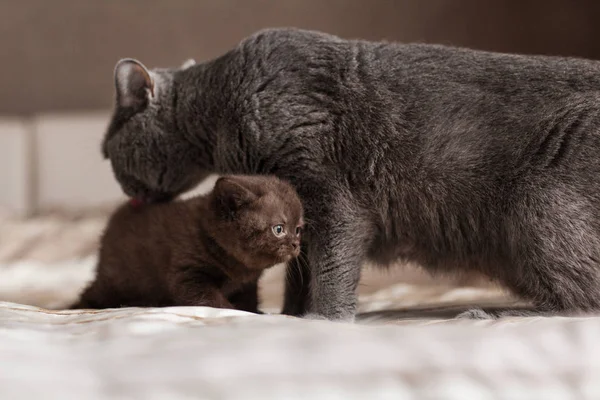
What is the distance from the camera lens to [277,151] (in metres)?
1.58

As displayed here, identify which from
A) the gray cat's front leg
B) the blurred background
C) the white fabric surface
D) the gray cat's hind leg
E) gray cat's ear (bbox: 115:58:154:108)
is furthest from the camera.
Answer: the blurred background

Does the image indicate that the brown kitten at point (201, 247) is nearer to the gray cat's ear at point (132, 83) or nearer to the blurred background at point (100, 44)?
the gray cat's ear at point (132, 83)

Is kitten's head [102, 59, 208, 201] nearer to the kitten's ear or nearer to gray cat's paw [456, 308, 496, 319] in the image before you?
the kitten's ear

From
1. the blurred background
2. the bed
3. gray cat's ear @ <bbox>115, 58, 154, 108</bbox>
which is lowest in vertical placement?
the blurred background

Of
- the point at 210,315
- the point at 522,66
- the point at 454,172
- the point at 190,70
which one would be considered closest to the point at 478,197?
the point at 454,172

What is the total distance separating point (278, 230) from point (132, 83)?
2.19 ft

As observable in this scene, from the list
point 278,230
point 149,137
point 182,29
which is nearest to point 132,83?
point 149,137

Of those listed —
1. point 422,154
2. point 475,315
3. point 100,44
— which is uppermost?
point 422,154

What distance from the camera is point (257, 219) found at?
4.65 feet

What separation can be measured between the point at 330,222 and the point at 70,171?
2612mm

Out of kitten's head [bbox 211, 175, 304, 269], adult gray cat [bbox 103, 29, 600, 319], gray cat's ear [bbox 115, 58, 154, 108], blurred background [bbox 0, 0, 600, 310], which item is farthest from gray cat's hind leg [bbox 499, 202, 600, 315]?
blurred background [bbox 0, 0, 600, 310]

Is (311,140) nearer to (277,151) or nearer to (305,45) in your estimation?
(277,151)

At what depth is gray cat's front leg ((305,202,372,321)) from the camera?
152 centimetres

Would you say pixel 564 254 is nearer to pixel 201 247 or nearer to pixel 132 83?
pixel 201 247
